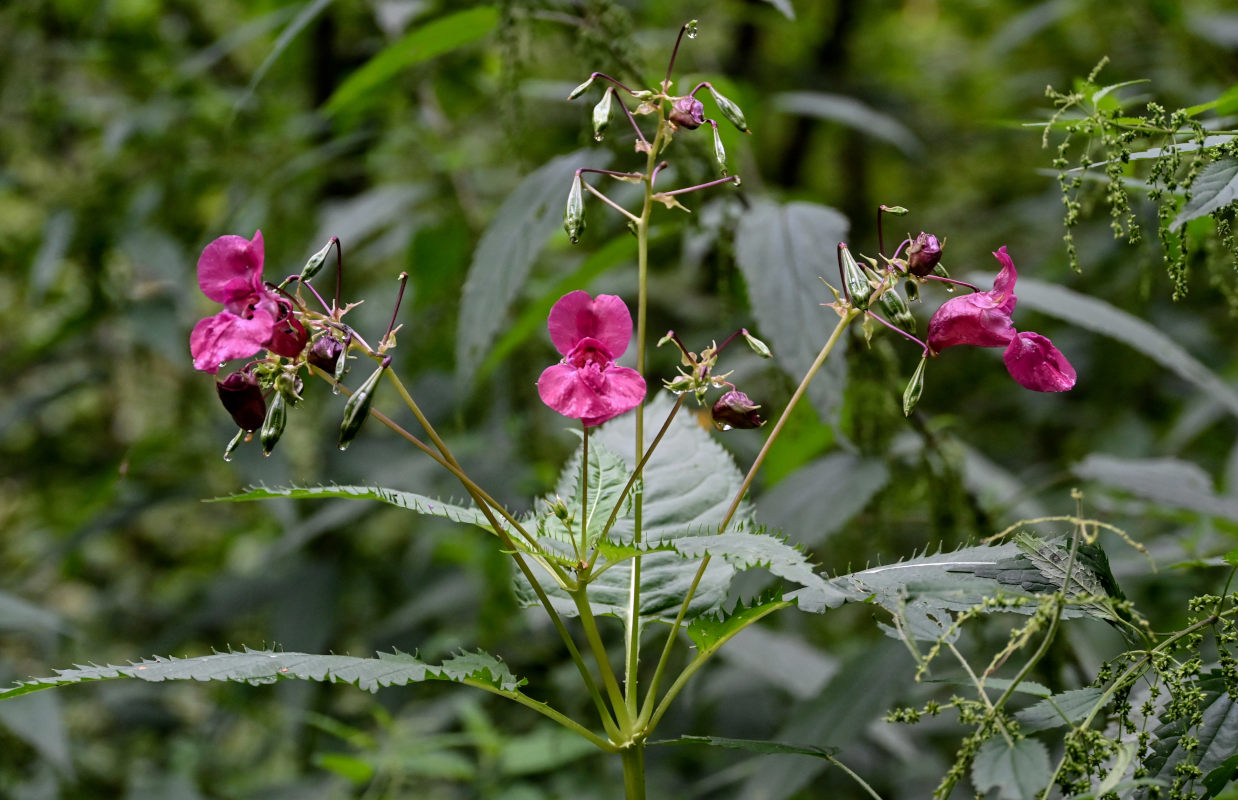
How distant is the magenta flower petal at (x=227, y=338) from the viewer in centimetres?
64

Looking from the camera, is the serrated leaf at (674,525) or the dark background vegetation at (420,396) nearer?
the serrated leaf at (674,525)

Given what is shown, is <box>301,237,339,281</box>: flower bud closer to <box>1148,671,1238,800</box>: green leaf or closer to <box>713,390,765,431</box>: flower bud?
<box>713,390,765,431</box>: flower bud

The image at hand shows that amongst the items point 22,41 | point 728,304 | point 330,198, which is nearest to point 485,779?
point 728,304

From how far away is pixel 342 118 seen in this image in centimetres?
214

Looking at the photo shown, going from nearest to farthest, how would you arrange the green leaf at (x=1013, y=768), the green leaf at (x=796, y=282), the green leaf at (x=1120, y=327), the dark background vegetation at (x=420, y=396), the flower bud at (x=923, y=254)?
the green leaf at (x=1013, y=768) < the flower bud at (x=923, y=254) < the green leaf at (x=796, y=282) < the green leaf at (x=1120, y=327) < the dark background vegetation at (x=420, y=396)

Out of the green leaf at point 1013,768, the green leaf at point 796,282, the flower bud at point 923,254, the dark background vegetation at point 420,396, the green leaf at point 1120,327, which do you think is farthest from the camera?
the dark background vegetation at point 420,396

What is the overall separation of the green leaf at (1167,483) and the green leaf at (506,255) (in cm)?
83

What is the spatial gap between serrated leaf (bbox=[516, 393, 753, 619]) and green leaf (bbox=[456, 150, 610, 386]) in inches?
13.7

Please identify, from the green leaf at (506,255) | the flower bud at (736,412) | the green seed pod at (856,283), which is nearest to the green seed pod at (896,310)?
the green seed pod at (856,283)

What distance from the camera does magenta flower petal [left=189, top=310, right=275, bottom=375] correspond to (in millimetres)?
637

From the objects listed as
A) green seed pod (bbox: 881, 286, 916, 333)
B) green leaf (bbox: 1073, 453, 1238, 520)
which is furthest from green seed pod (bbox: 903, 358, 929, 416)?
green leaf (bbox: 1073, 453, 1238, 520)

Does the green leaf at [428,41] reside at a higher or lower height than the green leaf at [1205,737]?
higher

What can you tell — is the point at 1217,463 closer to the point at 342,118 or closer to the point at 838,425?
the point at 838,425

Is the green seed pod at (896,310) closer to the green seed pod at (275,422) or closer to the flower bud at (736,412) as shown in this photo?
the flower bud at (736,412)
